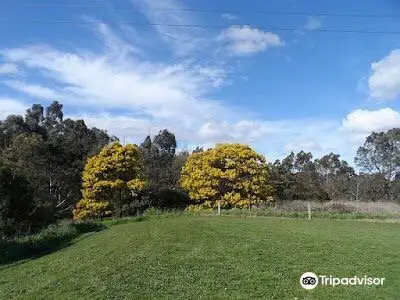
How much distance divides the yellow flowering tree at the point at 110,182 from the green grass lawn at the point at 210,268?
60.4 feet

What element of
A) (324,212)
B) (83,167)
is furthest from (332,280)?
(83,167)

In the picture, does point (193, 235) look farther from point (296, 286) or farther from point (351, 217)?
point (351, 217)

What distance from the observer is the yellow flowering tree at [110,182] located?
33406mm

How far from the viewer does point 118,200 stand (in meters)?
34.3

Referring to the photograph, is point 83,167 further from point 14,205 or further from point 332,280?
point 332,280

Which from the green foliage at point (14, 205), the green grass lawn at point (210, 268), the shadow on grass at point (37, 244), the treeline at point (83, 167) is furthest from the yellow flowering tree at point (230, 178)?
the green grass lawn at point (210, 268)

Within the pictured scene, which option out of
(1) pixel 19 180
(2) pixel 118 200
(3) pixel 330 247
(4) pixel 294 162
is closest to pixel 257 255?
(3) pixel 330 247

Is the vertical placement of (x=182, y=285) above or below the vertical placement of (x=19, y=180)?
below

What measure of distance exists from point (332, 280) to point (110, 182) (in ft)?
87.0

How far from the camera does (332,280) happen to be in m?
8.32

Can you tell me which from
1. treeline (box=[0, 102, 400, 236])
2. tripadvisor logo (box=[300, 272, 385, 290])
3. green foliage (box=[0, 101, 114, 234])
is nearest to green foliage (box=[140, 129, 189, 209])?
treeline (box=[0, 102, 400, 236])

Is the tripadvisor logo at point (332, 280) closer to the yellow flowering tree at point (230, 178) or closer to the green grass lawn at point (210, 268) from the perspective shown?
the green grass lawn at point (210, 268)

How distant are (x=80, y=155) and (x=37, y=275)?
1485 inches

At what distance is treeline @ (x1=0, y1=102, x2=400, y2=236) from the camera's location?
2705 centimetres
